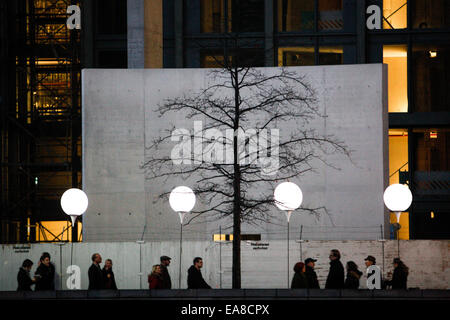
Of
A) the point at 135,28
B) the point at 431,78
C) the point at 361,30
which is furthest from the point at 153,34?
the point at 431,78

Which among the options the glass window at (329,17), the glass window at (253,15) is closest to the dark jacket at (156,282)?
the glass window at (253,15)

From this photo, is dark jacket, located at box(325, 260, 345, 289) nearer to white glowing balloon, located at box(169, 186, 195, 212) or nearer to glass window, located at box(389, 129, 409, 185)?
white glowing balloon, located at box(169, 186, 195, 212)

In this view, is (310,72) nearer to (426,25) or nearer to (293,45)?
(293,45)

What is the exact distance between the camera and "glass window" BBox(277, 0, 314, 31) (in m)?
33.7

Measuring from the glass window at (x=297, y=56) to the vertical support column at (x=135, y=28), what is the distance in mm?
6123

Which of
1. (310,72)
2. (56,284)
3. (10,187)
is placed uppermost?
(310,72)

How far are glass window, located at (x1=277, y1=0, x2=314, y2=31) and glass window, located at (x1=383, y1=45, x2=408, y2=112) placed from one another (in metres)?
3.55

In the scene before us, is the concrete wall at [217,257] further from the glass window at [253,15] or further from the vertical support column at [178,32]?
the glass window at [253,15]

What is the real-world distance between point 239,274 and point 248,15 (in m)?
15.1

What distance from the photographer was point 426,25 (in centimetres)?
3422

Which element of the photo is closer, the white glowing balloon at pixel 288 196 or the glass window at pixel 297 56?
the white glowing balloon at pixel 288 196

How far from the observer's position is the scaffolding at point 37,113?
37.1m

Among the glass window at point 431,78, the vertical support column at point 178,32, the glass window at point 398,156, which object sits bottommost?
the glass window at point 398,156
